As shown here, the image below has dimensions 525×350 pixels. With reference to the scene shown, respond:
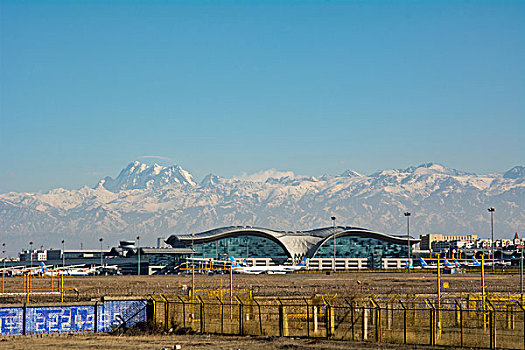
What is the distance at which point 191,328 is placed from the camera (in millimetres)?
39875

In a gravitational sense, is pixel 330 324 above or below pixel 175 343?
above

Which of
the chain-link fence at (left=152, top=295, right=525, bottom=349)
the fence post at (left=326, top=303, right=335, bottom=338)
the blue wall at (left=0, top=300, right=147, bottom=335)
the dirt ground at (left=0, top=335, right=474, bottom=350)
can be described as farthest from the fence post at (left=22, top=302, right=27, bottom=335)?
the fence post at (left=326, top=303, right=335, bottom=338)

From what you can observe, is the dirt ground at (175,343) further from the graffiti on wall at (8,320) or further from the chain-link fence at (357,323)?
the chain-link fence at (357,323)

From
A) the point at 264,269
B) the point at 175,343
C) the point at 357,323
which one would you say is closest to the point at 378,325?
the point at 357,323

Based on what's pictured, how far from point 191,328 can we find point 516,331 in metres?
18.2

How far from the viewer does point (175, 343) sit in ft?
115

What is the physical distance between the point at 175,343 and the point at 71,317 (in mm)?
8356

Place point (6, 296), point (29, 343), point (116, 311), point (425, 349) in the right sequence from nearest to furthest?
1. point (425, 349)
2. point (29, 343)
3. point (116, 311)
4. point (6, 296)

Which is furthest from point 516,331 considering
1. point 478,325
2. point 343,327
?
point 343,327

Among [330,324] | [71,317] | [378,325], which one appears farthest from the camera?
[71,317]

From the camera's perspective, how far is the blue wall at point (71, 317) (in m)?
39.3

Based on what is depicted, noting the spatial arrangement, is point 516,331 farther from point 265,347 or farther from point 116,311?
point 116,311

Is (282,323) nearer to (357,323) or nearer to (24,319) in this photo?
(357,323)

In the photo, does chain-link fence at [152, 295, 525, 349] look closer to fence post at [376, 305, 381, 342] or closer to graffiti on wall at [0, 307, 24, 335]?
fence post at [376, 305, 381, 342]
